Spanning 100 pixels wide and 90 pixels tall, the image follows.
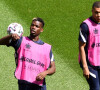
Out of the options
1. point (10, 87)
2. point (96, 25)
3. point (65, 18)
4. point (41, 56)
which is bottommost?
point (10, 87)

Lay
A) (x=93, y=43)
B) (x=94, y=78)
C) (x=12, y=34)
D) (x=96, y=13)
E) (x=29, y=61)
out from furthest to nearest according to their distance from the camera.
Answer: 1. (x=94, y=78)
2. (x=93, y=43)
3. (x=96, y=13)
4. (x=29, y=61)
5. (x=12, y=34)

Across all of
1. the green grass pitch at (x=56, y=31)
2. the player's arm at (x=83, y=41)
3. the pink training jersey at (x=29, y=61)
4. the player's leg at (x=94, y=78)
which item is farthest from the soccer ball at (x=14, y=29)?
the green grass pitch at (x=56, y=31)

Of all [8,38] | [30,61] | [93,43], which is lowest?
[30,61]

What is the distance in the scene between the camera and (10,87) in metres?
7.87

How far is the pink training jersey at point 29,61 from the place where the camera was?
18.8 ft

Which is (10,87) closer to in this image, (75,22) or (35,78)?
(35,78)

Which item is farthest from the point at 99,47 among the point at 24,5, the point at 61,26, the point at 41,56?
the point at 24,5

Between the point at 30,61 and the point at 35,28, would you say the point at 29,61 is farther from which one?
the point at 35,28

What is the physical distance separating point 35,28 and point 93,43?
1001 millimetres

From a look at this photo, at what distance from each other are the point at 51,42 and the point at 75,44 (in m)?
0.64

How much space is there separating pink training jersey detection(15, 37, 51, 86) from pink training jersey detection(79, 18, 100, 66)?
32.4 inches

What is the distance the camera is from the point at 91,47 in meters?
6.09

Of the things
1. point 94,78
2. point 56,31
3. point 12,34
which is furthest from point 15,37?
point 56,31

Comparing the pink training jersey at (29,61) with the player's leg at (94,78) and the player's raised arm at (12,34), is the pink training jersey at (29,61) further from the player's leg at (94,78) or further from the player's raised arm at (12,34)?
the player's leg at (94,78)
